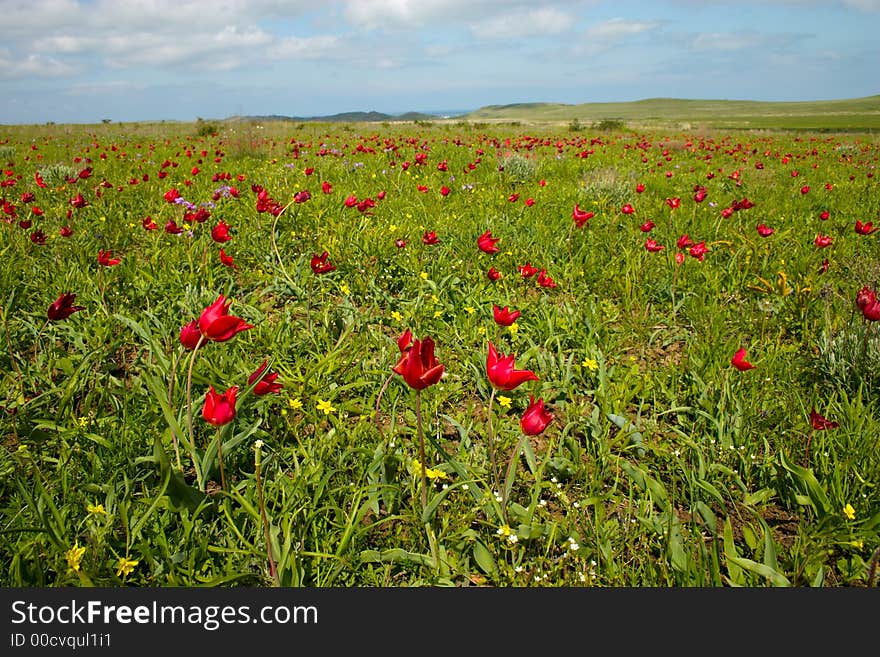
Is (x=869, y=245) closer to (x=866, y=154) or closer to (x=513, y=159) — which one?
(x=513, y=159)

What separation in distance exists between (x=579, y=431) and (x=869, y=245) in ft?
14.2

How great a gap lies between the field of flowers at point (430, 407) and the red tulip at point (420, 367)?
1 centimetres

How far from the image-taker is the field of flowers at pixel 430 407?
5.28 ft

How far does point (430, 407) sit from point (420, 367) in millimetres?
1036

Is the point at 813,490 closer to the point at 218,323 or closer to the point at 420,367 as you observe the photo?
the point at 420,367

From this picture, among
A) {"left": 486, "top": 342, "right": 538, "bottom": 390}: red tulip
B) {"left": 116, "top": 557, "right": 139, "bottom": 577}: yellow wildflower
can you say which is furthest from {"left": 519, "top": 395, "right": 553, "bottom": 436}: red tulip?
{"left": 116, "top": 557, "right": 139, "bottom": 577}: yellow wildflower

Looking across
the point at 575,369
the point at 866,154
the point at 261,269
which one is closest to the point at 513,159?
the point at 261,269

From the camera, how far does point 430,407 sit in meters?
2.43

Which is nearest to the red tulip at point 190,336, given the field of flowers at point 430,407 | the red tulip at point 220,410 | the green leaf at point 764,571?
the field of flowers at point 430,407

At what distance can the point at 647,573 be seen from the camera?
1596 millimetres

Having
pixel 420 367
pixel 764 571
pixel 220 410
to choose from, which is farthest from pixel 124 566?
pixel 764 571

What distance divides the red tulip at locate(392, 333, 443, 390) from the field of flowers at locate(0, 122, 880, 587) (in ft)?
0.04

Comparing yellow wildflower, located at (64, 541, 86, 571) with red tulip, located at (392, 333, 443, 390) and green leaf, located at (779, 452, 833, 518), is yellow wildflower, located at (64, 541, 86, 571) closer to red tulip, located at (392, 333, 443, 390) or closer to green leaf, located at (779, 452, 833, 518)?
red tulip, located at (392, 333, 443, 390)

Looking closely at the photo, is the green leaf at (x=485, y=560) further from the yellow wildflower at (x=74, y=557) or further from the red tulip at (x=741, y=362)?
the red tulip at (x=741, y=362)
